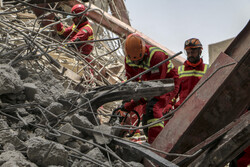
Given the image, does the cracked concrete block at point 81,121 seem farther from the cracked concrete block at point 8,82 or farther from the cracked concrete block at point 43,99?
the cracked concrete block at point 8,82

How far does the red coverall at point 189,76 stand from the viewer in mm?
5277

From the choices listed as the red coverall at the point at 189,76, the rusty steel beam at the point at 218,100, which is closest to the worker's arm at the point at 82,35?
the red coverall at the point at 189,76

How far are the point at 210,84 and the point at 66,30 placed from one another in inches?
230

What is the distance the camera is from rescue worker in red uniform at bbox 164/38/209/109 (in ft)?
17.4

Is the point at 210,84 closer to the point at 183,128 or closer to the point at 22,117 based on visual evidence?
the point at 183,128

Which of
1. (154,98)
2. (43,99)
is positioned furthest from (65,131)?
(154,98)

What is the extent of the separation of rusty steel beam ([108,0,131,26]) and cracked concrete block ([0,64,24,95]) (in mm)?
5795

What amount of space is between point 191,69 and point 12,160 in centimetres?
367

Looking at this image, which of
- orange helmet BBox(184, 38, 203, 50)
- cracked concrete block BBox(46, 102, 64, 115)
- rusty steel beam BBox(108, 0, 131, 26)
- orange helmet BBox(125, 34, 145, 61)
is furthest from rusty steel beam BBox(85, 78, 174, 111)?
rusty steel beam BBox(108, 0, 131, 26)

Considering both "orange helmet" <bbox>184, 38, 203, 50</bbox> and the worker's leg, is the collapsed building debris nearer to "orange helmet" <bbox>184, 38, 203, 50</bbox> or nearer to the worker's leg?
the worker's leg

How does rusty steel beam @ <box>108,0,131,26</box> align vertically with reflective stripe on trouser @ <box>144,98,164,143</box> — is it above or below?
above

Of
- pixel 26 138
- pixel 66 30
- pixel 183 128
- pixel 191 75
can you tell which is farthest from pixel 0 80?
pixel 66 30

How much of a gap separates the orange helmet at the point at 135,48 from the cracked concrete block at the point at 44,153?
230cm

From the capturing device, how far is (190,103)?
107 inches
